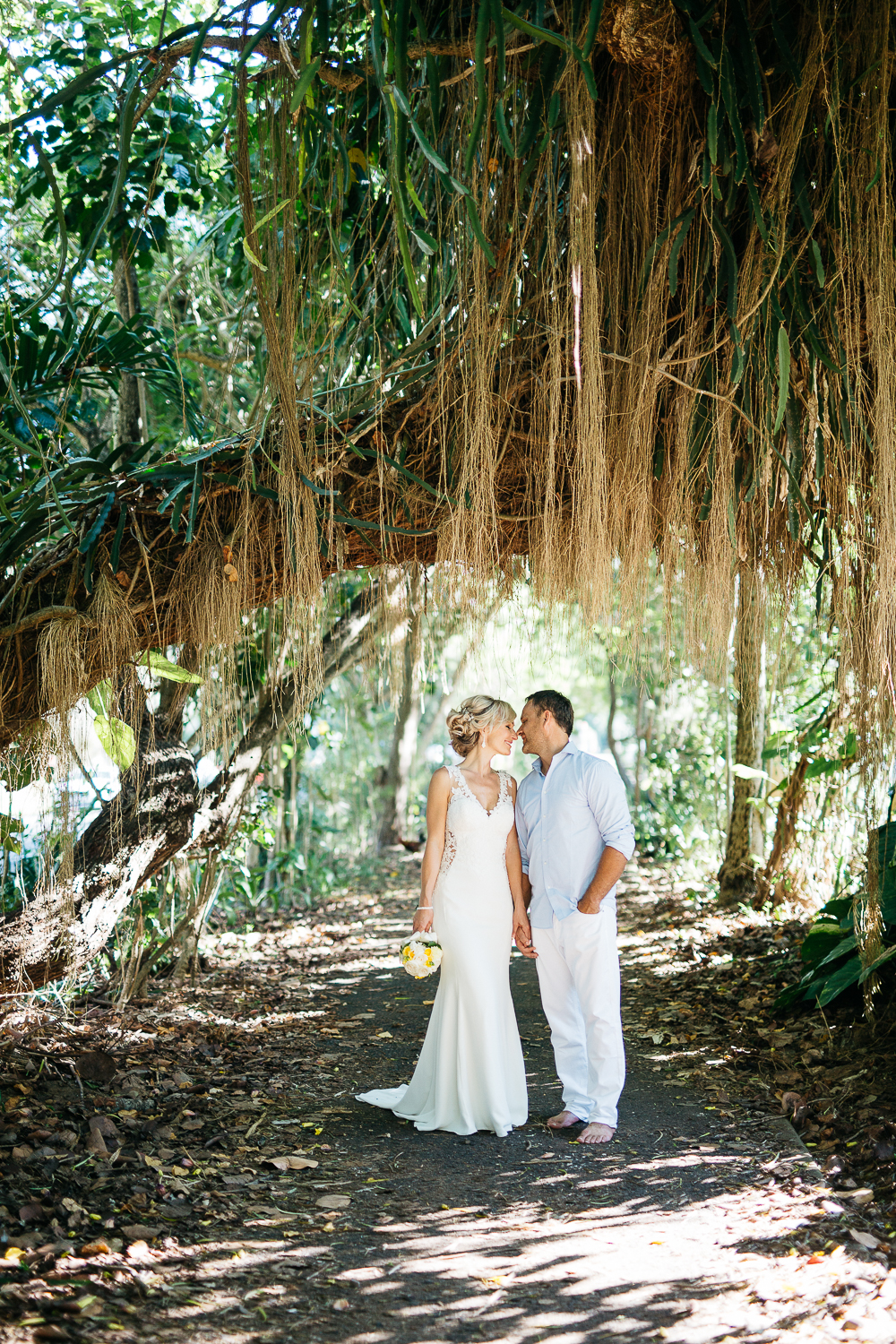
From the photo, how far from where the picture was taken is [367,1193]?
2840 millimetres

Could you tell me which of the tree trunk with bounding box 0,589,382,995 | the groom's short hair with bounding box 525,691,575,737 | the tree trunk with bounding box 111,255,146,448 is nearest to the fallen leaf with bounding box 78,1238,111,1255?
the tree trunk with bounding box 0,589,382,995

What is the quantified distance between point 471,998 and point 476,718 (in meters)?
0.97

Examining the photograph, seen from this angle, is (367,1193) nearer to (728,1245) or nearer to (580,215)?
(728,1245)

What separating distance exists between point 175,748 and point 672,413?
253cm

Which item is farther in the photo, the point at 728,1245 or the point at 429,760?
the point at 429,760

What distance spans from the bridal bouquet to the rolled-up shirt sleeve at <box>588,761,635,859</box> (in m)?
0.69

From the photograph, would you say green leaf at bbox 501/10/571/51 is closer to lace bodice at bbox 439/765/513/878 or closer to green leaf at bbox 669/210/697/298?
green leaf at bbox 669/210/697/298

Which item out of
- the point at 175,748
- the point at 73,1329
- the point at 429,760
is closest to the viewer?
the point at 73,1329

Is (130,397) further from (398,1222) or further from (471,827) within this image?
(398,1222)

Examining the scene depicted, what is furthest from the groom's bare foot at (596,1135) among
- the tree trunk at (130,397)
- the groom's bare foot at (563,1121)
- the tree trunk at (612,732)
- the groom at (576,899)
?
the tree trunk at (612,732)

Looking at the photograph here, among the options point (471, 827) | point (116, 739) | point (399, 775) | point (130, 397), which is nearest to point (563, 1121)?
point (471, 827)

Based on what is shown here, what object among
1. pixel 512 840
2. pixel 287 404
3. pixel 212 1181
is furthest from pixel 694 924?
pixel 287 404

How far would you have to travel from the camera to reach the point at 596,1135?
126 inches

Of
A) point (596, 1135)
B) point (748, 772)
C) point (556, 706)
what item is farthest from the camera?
point (748, 772)
